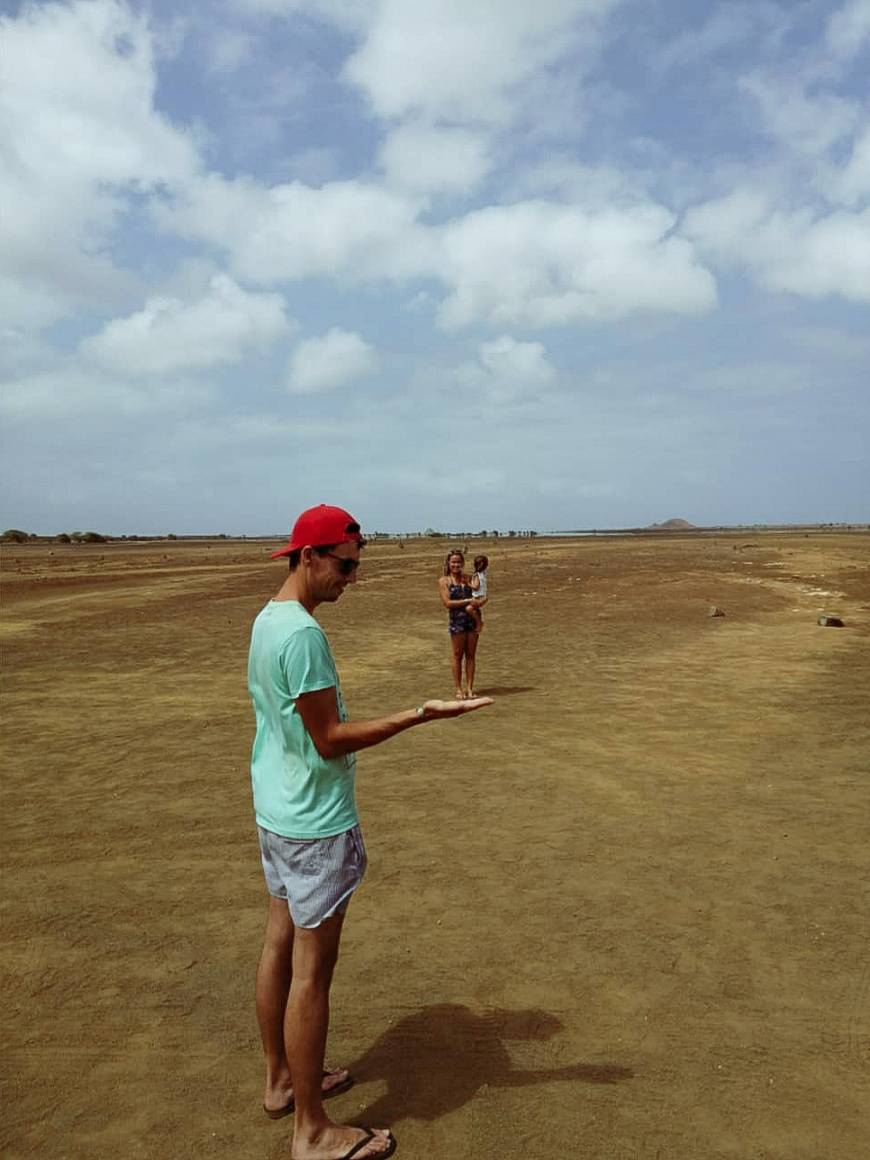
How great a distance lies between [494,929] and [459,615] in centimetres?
599

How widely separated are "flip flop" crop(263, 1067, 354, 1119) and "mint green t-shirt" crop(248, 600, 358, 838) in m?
1.25

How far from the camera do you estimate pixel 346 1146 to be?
2.97 m

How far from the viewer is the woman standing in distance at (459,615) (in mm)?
10445

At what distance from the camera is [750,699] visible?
400 inches

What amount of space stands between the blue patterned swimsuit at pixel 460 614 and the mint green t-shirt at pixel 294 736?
747 centimetres

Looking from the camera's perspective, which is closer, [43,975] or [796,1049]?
[796,1049]

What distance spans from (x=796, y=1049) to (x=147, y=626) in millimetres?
17366

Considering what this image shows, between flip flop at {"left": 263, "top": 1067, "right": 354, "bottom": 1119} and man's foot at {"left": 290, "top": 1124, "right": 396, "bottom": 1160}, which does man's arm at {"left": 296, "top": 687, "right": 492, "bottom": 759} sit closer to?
man's foot at {"left": 290, "top": 1124, "right": 396, "bottom": 1160}

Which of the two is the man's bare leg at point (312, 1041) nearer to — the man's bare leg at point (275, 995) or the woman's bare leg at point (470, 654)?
the man's bare leg at point (275, 995)

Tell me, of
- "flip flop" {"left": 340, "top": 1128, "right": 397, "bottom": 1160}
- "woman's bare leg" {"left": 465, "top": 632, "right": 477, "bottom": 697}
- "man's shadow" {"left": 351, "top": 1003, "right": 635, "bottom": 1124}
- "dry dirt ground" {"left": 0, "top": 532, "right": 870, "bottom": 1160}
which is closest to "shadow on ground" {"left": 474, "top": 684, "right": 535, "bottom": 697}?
"dry dirt ground" {"left": 0, "top": 532, "right": 870, "bottom": 1160}

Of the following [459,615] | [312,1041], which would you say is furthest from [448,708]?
[459,615]

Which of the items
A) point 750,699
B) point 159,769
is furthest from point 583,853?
point 750,699

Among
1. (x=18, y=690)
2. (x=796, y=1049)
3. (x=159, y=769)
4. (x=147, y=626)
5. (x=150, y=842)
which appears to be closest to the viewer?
(x=796, y=1049)

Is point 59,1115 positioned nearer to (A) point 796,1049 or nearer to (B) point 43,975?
(B) point 43,975
